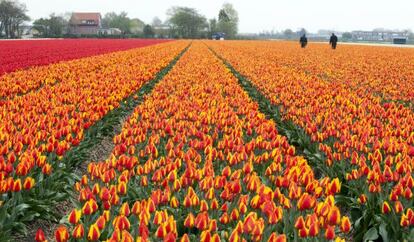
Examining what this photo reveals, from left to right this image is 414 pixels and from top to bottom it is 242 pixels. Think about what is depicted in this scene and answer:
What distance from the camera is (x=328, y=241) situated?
3545mm

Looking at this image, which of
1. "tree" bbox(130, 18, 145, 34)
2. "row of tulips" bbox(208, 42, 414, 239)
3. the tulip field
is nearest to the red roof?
"tree" bbox(130, 18, 145, 34)

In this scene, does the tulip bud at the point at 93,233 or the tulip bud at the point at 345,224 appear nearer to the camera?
the tulip bud at the point at 93,233

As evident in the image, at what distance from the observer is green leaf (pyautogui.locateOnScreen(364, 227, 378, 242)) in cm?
429

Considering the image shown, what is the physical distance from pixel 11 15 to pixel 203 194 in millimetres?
111278

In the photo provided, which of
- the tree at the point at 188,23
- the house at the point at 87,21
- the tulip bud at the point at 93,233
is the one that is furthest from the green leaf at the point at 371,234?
the house at the point at 87,21

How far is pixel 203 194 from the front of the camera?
→ 4.35 meters

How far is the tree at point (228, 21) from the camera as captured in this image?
452ft

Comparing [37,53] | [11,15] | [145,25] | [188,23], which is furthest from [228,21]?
[37,53]

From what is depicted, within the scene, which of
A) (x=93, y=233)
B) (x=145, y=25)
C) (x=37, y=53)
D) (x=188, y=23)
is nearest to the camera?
(x=93, y=233)

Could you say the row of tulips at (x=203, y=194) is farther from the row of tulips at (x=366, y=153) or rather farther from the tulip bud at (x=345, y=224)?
the row of tulips at (x=366, y=153)

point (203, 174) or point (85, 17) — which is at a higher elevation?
point (85, 17)

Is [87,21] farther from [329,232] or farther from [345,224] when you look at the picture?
[329,232]

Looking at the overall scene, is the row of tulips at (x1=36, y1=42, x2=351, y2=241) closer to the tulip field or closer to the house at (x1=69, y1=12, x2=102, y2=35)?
the tulip field

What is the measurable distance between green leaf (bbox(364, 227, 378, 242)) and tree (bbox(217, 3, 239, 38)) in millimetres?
128179
